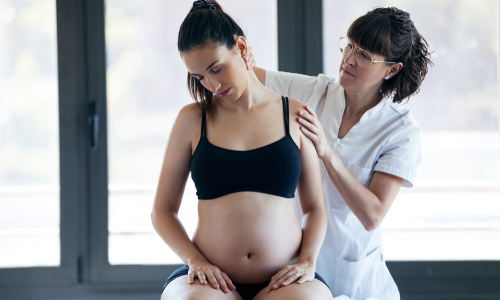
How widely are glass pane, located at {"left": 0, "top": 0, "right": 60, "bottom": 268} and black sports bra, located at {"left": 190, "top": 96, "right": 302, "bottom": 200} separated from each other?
1560 mm

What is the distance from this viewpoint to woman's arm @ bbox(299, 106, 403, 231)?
1520 millimetres

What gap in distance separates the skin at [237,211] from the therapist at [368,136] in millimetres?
276

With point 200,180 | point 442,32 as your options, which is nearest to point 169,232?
point 200,180

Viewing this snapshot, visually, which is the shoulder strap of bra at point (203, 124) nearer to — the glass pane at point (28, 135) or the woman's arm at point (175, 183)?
the woman's arm at point (175, 183)

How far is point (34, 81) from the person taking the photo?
2670 millimetres

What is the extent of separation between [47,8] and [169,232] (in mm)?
1756

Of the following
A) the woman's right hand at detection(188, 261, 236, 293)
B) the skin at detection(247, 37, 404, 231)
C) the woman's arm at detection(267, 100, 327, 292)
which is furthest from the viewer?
the skin at detection(247, 37, 404, 231)

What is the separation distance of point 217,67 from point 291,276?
1.91ft

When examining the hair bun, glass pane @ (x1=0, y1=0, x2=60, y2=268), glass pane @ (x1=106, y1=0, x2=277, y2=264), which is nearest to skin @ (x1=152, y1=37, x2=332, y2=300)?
the hair bun

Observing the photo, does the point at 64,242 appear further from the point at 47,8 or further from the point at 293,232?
the point at 293,232

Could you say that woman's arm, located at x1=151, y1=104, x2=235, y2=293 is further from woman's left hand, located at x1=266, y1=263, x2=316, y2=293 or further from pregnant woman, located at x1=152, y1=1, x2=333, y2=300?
woman's left hand, located at x1=266, y1=263, x2=316, y2=293

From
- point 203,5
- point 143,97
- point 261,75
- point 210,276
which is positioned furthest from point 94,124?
point 210,276

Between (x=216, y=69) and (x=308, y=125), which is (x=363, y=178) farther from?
(x=216, y=69)

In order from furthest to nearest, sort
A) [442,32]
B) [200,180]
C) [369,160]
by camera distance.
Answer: [442,32] → [369,160] → [200,180]
